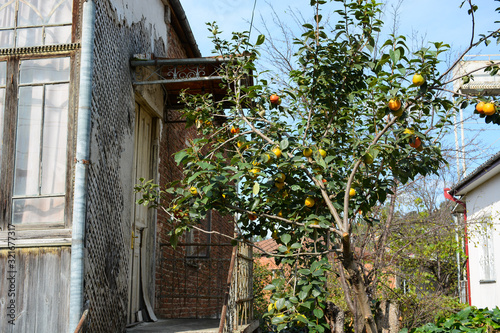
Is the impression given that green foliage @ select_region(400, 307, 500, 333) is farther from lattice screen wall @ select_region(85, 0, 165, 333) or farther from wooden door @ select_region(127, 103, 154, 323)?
lattice screen wall @ select_region(85, 0, 165, 333)

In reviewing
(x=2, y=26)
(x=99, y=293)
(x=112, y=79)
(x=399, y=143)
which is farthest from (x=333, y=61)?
(x=2, y=26)

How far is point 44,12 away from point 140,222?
10.7ft

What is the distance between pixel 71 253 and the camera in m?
5.23

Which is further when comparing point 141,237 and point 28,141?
point 141,237

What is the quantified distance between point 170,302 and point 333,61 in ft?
18.4

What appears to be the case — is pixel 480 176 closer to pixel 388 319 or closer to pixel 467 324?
pixel 467 324

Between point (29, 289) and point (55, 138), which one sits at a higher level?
point (55, 138)

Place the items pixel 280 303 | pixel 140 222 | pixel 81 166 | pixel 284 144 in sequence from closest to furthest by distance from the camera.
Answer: pixel 280 303, pixel 284 144, pixel 81 166, pixel 140 222

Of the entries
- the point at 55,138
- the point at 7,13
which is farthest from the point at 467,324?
the point at 7,13

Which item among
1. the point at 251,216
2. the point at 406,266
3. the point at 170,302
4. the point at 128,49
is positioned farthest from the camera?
the point at 406,266

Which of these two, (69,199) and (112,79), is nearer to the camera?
A: (69,199)

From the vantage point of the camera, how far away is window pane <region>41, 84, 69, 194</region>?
559 centimetres

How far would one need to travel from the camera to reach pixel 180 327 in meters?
6.64

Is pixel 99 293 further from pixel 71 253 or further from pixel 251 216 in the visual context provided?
pixel 251 216
